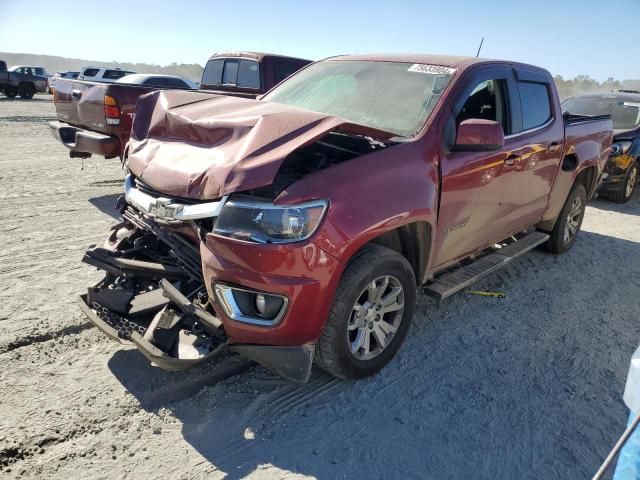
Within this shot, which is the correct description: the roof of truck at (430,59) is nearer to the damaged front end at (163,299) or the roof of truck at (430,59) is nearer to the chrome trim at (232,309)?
the damaged front end at (163,299)

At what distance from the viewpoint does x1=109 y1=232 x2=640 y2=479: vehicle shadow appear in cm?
244

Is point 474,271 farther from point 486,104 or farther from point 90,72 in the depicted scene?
point 90,72

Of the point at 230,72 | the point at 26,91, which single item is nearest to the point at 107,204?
the point at 230,72

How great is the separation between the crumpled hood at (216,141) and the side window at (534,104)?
188cm

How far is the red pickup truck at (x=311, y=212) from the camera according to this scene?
2.48 meters

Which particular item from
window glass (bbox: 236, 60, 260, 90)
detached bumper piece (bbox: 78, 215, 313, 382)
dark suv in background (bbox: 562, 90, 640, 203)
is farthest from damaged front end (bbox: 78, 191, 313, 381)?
dark suv in background (bbox: 562, 90, 640, 203)

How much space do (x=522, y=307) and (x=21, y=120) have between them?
16.6 meters

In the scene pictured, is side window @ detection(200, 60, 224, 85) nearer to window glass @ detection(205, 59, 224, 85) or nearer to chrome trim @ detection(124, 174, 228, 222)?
window glass @ detection(205, 59, 224, 85)

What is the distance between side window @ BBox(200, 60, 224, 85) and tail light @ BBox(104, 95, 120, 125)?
2.92 metres

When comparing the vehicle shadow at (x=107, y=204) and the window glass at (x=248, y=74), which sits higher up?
the window glass at (x=248, y=74)

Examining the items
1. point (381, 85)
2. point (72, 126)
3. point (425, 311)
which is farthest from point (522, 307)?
point (72, 126)

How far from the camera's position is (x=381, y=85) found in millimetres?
3666

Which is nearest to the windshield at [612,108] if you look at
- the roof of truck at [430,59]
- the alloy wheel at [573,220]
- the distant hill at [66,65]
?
the alloy wheel at [573,220]

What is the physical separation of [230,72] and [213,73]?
0.53 meters
